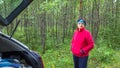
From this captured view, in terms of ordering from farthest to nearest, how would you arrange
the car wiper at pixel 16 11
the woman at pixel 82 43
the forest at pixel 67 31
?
the forest at pixel 67 31, the woman at pixel 82 43, the car wiper at pixel 16 11

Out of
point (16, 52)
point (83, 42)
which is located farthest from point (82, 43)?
point (16, 52)

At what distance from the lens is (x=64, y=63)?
1195cm

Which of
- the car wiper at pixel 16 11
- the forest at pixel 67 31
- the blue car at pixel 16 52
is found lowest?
the forest at pixel 67 31

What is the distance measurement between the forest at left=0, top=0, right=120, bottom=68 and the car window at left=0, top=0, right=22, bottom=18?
6.25 m

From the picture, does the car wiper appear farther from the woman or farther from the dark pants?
the dark pants

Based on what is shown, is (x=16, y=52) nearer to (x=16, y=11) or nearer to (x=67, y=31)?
(x=16, y=11)

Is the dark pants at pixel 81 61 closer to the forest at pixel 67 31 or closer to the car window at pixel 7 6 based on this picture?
the forest at pixel 67 31

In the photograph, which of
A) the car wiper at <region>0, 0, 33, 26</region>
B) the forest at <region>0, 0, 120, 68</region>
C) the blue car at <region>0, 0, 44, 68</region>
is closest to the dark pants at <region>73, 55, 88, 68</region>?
the forest at <region>0, 0, 120, 68</region>

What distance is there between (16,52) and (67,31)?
70.9 ft

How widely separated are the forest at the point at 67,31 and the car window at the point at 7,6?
20.5ft

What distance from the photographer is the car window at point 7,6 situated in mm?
3441

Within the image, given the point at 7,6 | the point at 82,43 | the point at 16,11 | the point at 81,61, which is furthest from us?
the point at 81,61

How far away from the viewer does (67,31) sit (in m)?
25.6

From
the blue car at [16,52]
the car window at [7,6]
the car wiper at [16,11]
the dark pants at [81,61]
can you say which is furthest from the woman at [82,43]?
the car wiper at [16,11]
